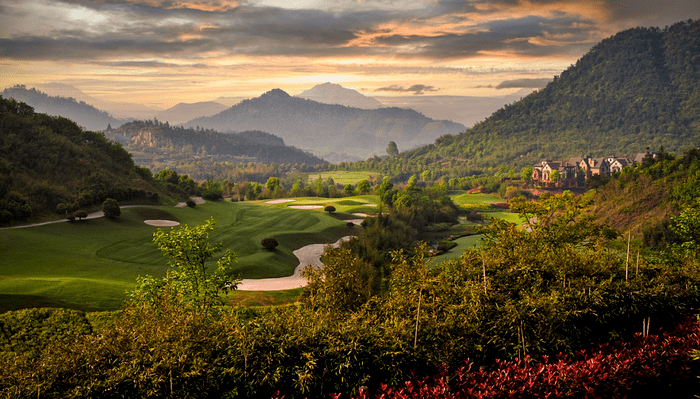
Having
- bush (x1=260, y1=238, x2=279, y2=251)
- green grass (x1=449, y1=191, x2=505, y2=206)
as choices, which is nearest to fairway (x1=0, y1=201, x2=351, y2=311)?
bush (x1=260, y1=238, x2=279, y2=251)

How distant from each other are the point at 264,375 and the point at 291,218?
50.7 meters

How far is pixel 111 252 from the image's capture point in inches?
1511

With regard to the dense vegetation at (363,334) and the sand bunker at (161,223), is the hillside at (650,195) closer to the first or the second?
the dense vegetation at (363,334)

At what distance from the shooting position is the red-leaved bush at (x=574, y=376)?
9.24 meters

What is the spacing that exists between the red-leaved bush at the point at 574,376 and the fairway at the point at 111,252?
415 inches

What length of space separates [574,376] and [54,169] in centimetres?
6518

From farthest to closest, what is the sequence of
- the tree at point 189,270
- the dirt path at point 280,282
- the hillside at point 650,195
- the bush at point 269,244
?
the hillside at point 650,195 < the bush at point 269,244 < the dirt path at point 280,282 < the tree at point 189,270

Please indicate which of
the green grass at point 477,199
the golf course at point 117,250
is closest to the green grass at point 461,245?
the golf course at point 117,250

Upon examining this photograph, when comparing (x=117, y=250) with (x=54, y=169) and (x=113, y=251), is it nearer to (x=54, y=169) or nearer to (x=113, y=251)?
(x=113, y=251)

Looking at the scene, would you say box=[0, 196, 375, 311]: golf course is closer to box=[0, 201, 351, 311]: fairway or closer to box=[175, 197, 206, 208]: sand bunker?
box=[0, 201, 351, 311]: fairway

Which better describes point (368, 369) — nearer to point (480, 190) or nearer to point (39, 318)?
point (39, 318)

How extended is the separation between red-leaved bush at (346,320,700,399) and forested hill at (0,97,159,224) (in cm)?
4653

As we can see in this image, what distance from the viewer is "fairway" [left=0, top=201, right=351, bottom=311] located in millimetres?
24062

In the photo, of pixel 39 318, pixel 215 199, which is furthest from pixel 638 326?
pixel 215 199
